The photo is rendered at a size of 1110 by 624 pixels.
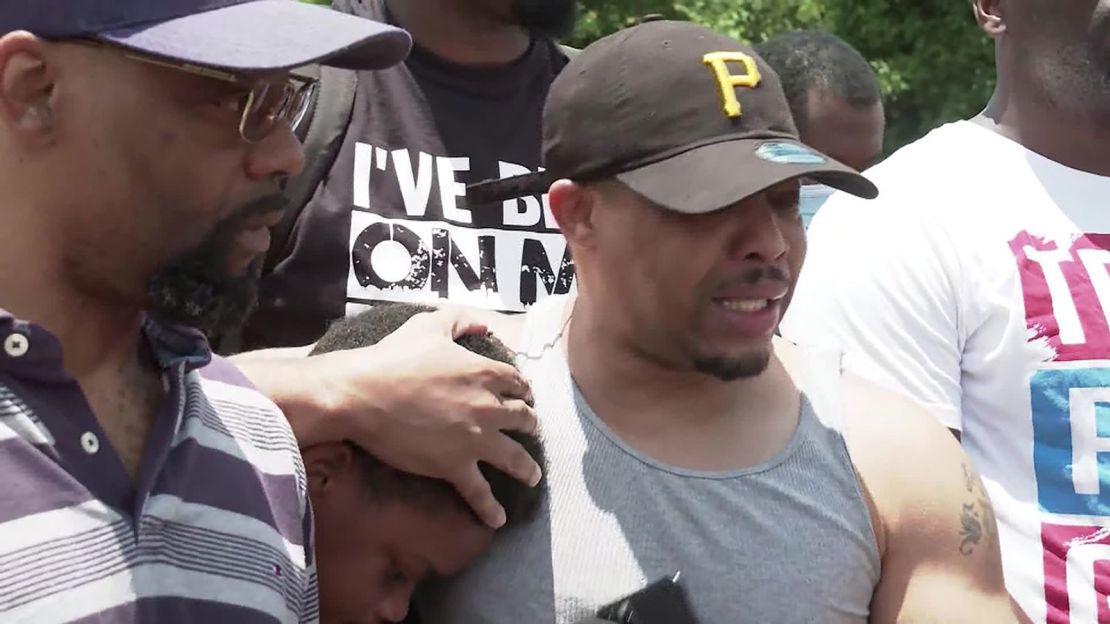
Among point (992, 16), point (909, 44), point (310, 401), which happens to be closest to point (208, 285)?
point (310, 401)

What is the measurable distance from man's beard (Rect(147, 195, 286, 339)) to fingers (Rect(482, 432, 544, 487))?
1.36ft

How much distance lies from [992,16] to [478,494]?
1.65 m

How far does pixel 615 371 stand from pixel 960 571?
0.56 m

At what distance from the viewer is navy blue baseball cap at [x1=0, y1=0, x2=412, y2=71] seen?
5.32ft

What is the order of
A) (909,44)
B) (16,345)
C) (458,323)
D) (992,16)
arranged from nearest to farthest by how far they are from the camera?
(16,345)
(458,323)
(992,16)
(909,44)

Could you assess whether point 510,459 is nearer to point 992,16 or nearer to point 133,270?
point 133,270

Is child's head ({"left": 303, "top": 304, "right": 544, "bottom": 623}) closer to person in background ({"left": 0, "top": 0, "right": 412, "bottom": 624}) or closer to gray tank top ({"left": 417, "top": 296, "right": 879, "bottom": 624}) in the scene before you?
gray tank top ({"left": 417, "top": 296, "right": 879, "bottom": 624})

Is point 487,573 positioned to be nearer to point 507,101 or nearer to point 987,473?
point 987,473

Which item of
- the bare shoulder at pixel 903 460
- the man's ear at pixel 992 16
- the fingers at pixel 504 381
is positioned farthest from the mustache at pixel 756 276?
the man's ear at pixel 992 16

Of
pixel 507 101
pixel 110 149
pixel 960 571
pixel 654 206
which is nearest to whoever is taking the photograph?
pixel 110 149

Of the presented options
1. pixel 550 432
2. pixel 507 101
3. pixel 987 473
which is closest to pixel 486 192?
pixel 507 101

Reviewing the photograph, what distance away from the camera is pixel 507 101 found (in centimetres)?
297

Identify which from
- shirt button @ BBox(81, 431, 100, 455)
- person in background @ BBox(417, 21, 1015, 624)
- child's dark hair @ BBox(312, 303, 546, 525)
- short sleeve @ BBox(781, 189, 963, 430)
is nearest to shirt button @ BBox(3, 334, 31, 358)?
shirt button @ BBox(81, 431, 100, 455)

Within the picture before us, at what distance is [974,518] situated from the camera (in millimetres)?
2062
